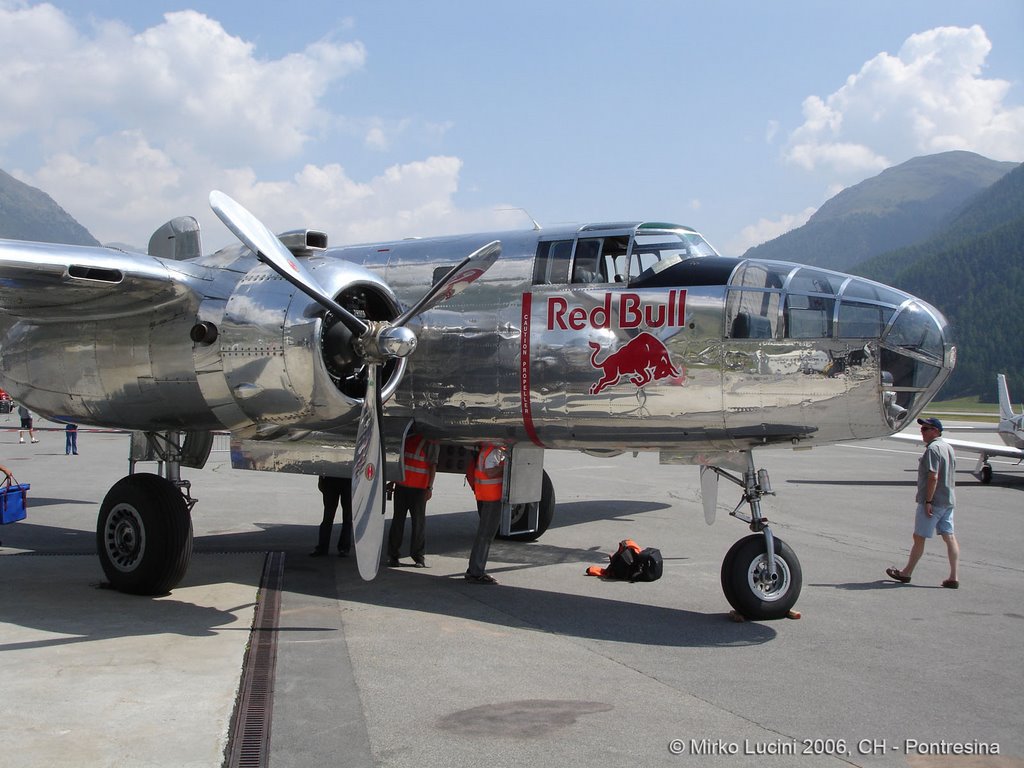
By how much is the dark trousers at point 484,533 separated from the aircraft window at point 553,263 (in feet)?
7.53

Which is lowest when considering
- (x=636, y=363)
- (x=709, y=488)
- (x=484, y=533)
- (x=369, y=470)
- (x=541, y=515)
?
(x=541, y=515)

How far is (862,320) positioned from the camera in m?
7.06

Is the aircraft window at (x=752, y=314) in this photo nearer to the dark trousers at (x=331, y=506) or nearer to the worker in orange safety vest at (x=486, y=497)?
the worker in orange safety vest at (x=486, y=497)

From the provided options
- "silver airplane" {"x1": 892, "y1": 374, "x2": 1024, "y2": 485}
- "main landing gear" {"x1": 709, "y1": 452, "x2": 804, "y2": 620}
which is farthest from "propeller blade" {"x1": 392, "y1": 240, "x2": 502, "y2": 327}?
"silver airplane" {"x1": 892, "y1": 374, "x2": 1024, "y2": 485}

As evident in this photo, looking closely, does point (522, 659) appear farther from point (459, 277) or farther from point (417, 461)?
point (417, 461)

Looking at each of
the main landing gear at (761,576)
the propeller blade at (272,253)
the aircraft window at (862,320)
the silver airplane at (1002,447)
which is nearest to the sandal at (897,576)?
the main landing gear at (761,576)

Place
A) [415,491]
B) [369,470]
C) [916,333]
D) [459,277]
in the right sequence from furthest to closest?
[415,491] < [459,277] < [369,470] < [916,333]

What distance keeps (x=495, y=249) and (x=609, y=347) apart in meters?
1.33

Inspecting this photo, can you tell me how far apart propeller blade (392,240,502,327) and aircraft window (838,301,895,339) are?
9.68 ft

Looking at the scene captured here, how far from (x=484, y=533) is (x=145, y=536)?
321 centimetres

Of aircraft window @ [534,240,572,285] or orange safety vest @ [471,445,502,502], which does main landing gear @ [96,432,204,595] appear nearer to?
orange safety vest @ [471,445,502,502]

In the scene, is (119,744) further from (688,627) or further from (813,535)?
(813,535)

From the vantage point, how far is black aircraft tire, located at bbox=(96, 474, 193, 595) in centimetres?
795

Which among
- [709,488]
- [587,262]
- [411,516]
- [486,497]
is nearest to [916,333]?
[709,488]
